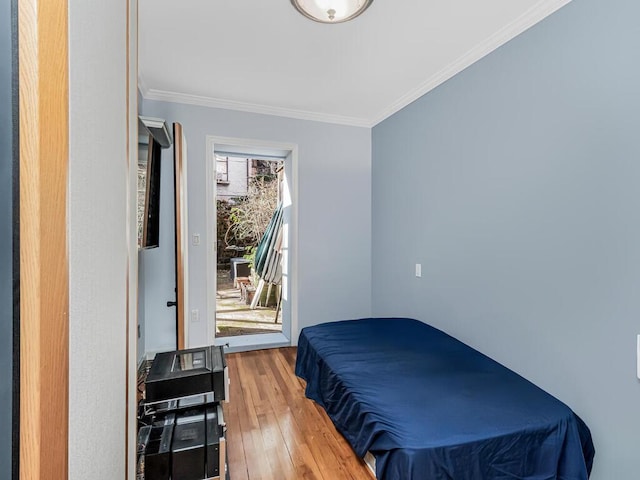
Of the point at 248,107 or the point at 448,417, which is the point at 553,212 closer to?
the point at 448,417

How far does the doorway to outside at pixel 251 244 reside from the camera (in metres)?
3.19

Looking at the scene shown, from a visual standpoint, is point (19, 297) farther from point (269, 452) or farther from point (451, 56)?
point (451, 56)

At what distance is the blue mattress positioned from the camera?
1332 millimetres

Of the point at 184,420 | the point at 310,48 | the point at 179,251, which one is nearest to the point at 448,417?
the point at 184,420

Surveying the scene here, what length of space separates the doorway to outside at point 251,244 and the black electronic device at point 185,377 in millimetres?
1267

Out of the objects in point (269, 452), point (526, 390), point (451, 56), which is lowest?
point (269, 452)

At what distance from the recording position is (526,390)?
5.62 ft

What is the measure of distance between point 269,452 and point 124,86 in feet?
6.33

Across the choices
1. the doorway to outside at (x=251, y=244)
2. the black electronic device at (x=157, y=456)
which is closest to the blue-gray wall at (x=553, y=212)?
the doorway to outside at (x=251, y=244)

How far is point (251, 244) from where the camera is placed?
16.4ft

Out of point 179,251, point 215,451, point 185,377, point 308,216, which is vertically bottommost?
point 215,451

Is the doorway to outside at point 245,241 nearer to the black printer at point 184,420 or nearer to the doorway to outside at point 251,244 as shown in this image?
the doorway to outside at point 251,244

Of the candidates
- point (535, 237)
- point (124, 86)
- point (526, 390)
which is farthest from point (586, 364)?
point (124, 86)

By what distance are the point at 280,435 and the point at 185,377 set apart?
1.00 m
